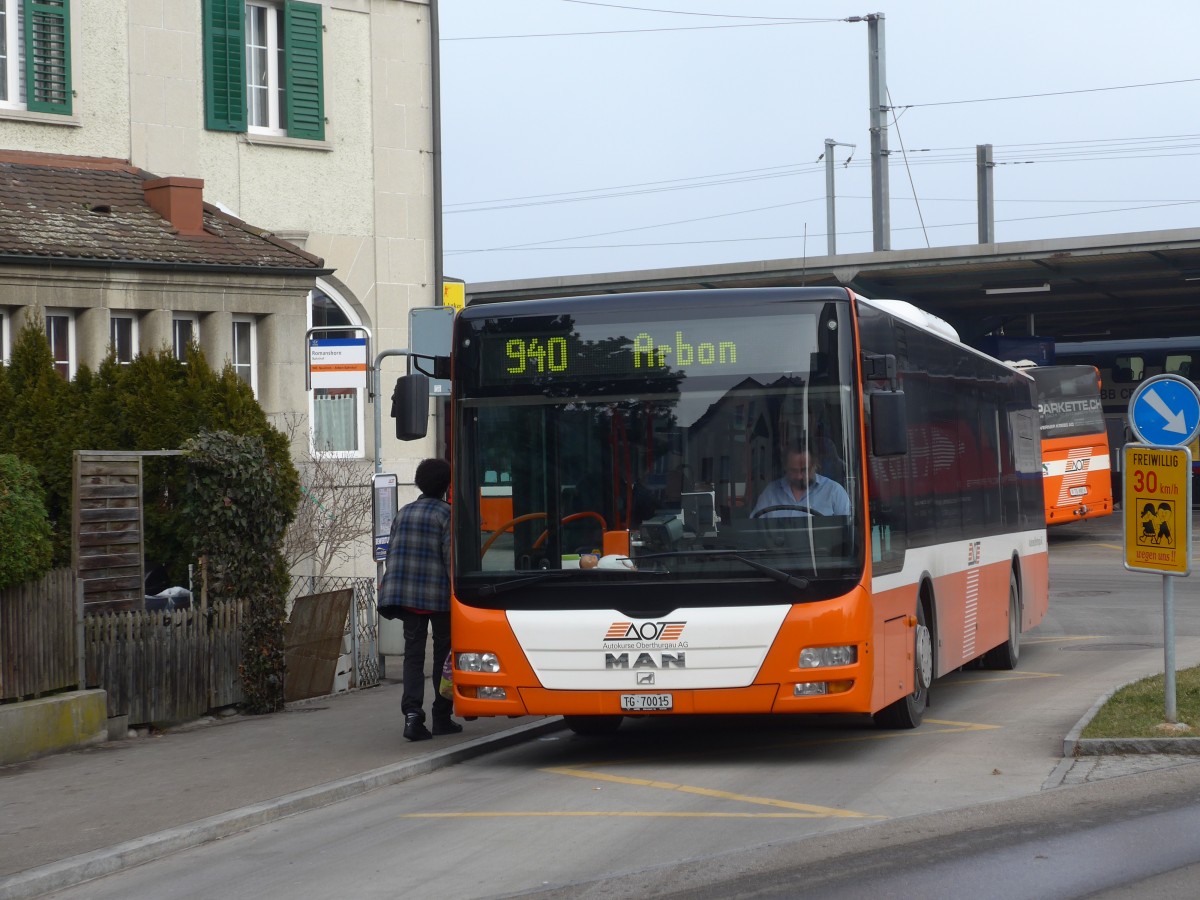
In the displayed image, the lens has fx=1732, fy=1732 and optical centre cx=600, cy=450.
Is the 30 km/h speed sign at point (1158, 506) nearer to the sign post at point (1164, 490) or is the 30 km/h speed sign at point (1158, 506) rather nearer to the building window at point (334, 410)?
the sign post at point (1164, 490)

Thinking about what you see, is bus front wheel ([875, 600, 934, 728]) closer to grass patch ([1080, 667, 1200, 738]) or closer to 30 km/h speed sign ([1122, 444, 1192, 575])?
grass patch ([1080, 667, 1200, 738])

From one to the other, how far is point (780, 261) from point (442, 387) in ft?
86.1

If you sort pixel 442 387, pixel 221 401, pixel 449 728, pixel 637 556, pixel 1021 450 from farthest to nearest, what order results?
pixel 1021 450 < pixel 221 401 < pixel 442 387 < pixel 449 728 < pixel 637 556

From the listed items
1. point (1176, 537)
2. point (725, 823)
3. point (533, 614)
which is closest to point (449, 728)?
point (533, 614)

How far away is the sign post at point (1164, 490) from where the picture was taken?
11.1 meters

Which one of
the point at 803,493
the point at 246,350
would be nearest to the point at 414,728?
the point at 803,493

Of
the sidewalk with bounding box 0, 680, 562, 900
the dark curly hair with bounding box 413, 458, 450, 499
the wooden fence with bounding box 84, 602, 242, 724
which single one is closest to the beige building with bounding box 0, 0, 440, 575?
the wooden fence with bounding box 84, 602, 242, 724

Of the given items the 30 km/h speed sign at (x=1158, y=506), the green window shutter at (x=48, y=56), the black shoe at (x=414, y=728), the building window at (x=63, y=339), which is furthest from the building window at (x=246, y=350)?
the 30 km/h speed sign at (x=1158, y=506)

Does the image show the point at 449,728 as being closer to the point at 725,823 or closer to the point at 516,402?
the point at 516,402

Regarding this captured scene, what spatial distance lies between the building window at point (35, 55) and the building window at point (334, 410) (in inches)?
161

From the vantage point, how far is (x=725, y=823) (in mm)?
8461

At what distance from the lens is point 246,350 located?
66.2ft

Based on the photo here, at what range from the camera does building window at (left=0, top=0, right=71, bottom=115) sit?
19.9m

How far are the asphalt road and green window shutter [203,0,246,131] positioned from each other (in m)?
11.9
